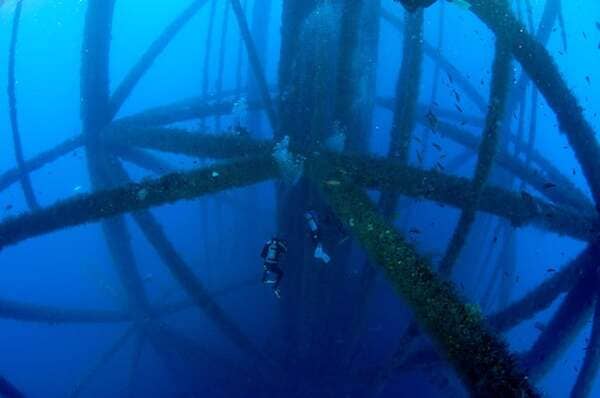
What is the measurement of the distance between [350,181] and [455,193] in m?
1.09

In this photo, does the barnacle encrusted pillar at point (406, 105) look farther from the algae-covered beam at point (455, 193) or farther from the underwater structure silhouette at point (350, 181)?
the algae-covered beam at point (455, 193)

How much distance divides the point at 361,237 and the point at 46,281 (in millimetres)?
23040

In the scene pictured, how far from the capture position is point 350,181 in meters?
4.09

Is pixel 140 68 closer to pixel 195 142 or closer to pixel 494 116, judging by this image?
pixel 195 142

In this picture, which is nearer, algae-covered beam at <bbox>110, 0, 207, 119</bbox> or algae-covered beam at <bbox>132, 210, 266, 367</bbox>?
algae-covered beam at <bbox>132, 210, 266, 367</bbox>

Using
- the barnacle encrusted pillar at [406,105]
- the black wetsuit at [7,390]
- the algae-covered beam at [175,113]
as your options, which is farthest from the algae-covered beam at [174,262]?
the barnacle encrusted pillar at [406,105]

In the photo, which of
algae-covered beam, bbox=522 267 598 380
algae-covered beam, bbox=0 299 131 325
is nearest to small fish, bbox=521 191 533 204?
algae-covered beam, bbox=522 267 598 380

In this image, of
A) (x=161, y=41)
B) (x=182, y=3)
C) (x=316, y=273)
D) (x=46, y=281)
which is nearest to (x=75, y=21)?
(x=182, y=3)

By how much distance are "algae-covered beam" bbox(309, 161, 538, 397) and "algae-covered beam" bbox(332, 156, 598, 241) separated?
1.25 metres

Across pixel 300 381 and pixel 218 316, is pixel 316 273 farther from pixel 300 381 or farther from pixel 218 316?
pixel 300 381

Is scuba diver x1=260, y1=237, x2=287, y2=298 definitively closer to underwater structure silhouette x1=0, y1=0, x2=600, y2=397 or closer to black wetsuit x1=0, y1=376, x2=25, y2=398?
underwater structure silhouette x1=0, y1=0, x2=600, y2=397

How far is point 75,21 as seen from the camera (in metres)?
40.2

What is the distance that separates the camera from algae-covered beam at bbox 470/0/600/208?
13.0 feet

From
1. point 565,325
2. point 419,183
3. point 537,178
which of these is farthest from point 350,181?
point 537,178
